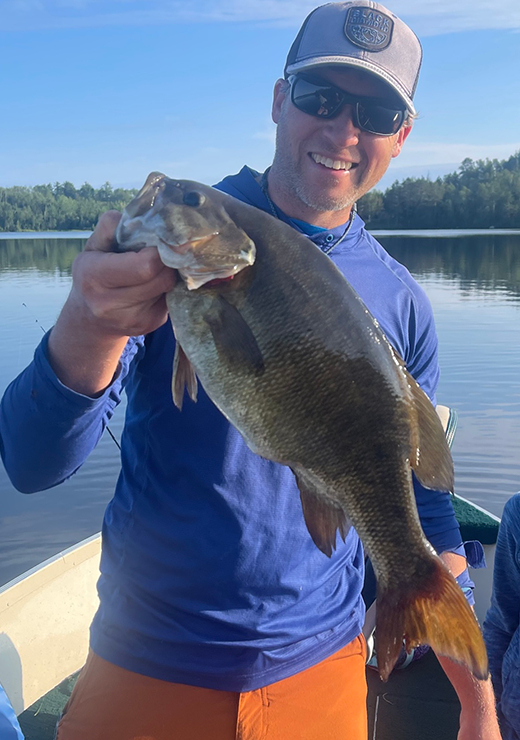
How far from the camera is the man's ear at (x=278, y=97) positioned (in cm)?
312

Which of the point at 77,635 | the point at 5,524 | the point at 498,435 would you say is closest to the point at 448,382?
the point at 498,435

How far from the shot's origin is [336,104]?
2881 mm

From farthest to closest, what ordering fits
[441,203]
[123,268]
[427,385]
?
[441,203] → [427,385] → [123,268]

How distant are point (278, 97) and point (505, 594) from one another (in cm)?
267

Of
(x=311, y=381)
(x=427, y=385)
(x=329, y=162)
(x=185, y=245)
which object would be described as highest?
(x=329, y=162)

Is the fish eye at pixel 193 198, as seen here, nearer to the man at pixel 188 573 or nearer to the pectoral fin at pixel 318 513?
the man at pixel 188 573

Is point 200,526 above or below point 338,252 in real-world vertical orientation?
below

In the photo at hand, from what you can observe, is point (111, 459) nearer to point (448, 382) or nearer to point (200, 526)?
point (448, 382)

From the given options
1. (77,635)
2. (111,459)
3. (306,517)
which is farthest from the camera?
(111,459)

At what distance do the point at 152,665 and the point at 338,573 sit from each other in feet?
2.68

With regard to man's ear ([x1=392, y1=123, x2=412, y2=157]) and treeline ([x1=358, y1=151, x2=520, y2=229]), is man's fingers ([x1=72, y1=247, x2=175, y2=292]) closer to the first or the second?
man's ear ([x1=392, y1=123, x2=412, y2=157])

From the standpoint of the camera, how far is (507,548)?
314 centimetres

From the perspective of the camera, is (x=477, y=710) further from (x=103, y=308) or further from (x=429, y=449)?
(x=103, y=308)

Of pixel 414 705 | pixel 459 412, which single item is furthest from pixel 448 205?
pixel 414 705
